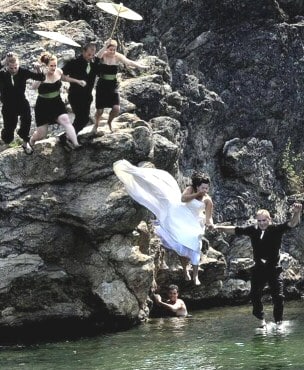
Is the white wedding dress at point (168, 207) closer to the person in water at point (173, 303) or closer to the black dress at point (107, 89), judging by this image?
the black dress at point (107, 89)

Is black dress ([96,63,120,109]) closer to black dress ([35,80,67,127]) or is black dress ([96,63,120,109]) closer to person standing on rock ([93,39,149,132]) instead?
person standing on rock ([93,39,149,132])

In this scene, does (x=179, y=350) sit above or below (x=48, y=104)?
below

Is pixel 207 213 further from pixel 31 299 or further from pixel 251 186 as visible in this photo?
pixel 251 186

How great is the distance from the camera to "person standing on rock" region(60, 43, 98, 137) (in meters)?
14.7

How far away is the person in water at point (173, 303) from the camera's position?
59.6 feet

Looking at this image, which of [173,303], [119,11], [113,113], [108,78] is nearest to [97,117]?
[113,113]

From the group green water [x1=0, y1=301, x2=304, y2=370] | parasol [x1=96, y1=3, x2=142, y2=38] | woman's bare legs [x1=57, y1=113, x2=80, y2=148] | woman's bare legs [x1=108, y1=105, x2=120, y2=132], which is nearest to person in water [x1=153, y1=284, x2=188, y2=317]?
green water [x1=0, y1=301, x2=304, y2=370]

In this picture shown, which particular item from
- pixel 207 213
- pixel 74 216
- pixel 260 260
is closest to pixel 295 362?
pixel 260 260

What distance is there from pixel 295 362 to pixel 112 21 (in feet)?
42.1

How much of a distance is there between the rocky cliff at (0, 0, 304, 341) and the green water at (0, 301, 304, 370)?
1.27m

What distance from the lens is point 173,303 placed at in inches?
725

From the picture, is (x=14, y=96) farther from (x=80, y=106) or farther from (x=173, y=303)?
(x=173, y=303)

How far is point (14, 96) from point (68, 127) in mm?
1163

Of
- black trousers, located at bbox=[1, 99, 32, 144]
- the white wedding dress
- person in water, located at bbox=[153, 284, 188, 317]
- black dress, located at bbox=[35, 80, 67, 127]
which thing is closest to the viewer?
the white wedding dress
